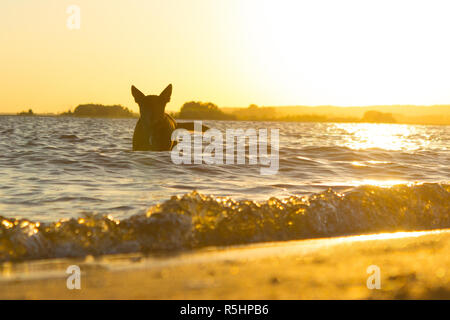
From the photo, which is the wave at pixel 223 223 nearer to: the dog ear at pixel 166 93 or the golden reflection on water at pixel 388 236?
the golden reflection on water at pixel 388 236

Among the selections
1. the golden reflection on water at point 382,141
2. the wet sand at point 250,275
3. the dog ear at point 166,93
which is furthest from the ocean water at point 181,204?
the golden reflection on water at point 382,141

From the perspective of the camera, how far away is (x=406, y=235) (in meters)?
6.58

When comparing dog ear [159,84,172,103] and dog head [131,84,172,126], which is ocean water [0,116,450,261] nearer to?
dog head [131,84,172,126]

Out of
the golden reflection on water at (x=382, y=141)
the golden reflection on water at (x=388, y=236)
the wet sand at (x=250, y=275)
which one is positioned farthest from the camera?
the golden reflection on water at (x=382, y=141)

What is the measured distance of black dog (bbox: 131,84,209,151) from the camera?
11.9 metres

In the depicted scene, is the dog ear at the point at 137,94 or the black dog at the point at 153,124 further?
the black dog at the point at 153,124

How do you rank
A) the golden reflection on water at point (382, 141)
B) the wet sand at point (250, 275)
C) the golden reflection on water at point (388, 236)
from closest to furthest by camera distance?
1. the wet sand at point (250, 275)
2. the golden reflection on water at point (388, 236)
3. the golden reflection on water at point (382, 141)

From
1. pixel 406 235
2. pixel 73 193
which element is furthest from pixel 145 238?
pixel 406 235

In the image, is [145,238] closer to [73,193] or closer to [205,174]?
[73,193]

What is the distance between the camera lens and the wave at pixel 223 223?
5.20 m

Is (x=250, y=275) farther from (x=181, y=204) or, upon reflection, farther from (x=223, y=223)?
(x=181, y=204)

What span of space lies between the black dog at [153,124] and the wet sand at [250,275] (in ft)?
23.6

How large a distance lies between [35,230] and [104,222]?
0.80 metres

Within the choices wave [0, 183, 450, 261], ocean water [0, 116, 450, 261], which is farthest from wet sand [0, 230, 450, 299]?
ocean water [0, 116, 450, 261]
